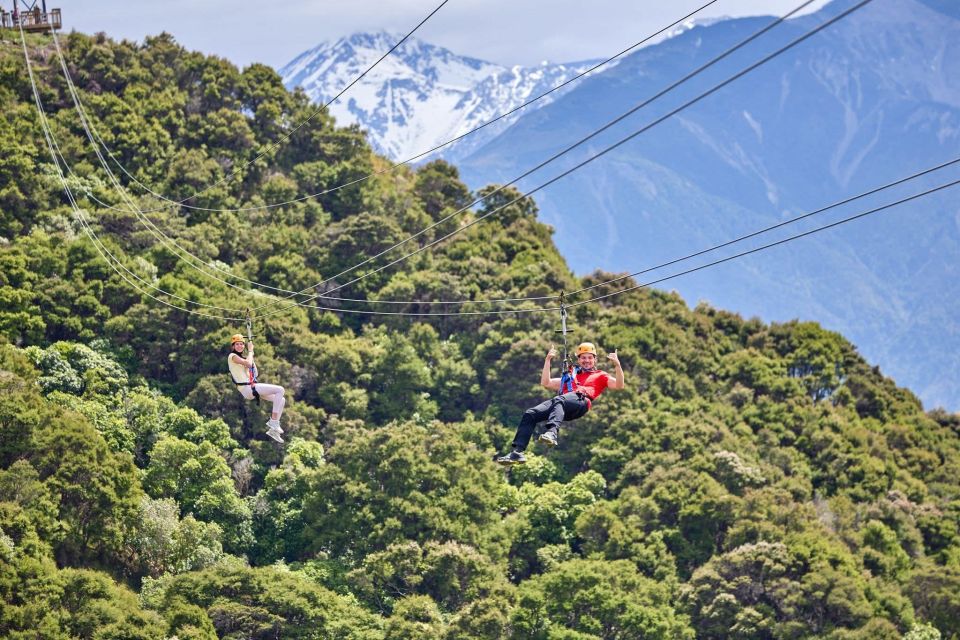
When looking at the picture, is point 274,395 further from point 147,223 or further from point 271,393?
point 147,223

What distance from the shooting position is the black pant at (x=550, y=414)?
2802 centimetres

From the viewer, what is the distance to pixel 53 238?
68.2 metres

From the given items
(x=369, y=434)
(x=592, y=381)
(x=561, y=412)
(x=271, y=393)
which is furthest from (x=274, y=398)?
(x=369, y=434)

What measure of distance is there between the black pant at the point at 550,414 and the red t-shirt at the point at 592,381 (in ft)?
1.28

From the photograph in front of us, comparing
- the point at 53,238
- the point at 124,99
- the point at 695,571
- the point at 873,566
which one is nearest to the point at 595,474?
the point at 695,571

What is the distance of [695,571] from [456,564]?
8847 mm

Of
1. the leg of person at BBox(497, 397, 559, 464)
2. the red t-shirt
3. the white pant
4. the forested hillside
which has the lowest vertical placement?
the leg of person at BBox(497, 397, 559, 464)

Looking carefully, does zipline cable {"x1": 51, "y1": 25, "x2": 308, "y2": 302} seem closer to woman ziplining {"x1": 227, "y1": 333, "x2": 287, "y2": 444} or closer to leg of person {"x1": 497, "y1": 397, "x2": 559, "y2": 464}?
woman ziplining {"x1": 227, "y1": 333, "x2": 287, "y2": 444}

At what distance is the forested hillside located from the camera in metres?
56.0

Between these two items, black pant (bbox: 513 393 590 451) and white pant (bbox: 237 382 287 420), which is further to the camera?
white pant (bbox: 237 382 287 420)

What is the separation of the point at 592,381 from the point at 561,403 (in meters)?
0.95

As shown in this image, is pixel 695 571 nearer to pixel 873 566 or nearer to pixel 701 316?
pixel 873 566

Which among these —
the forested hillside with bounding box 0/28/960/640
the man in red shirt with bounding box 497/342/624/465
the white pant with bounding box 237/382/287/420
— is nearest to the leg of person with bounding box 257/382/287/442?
the white pant with bounding box 237/382/287/420

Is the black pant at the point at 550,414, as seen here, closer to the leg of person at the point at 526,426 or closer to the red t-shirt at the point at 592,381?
the leg of person at the point at 526,426
